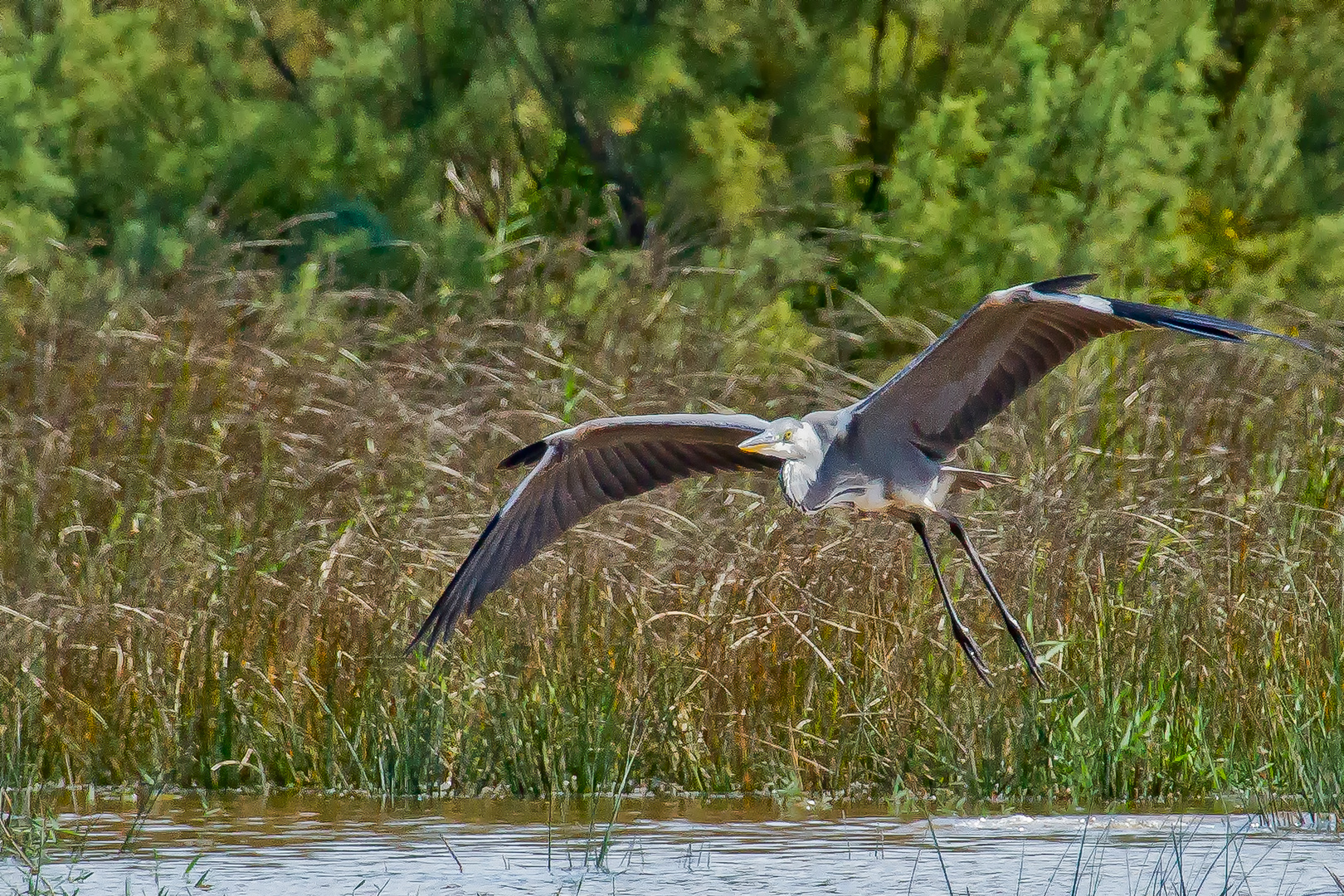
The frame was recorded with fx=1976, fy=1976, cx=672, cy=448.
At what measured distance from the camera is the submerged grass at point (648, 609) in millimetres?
5805

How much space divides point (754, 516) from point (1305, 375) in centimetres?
212

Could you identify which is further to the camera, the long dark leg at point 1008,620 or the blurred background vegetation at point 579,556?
the blurred background vegetation at point 579,556

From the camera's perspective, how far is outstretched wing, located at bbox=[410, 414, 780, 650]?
5.71 meters

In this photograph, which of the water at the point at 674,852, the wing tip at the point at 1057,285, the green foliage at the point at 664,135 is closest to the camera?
the water at the point at 674,852

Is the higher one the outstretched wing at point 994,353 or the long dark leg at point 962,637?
the outstretched wing at point 994,353

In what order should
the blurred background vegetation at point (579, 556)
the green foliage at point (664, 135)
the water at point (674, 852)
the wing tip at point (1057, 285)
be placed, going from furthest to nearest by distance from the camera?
the green foliage at point (664, 135)
the blurred background vegetation at point (579, 556)
the wing tip at point (1057, 285)
the water at point (674, 852)

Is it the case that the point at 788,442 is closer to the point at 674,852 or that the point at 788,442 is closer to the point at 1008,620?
the point at 1008,620

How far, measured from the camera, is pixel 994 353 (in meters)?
5.54

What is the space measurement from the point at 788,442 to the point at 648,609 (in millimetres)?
784

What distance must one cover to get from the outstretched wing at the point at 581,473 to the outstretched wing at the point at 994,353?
45cm

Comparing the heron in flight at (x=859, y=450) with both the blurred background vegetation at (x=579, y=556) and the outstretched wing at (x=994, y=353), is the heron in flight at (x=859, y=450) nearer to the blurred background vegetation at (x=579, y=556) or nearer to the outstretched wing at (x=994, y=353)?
the outstretched wing at (x=994, y=353)

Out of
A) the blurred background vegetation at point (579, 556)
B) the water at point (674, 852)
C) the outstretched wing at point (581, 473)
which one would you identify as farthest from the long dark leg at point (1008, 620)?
the outstretched wing at point (581, 473)

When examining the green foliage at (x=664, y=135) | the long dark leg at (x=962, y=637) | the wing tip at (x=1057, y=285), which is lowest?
the long dark leg at (x=962, y=637)

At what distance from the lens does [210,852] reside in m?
5.09
